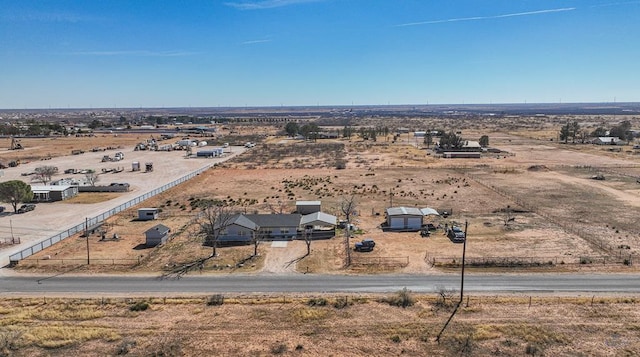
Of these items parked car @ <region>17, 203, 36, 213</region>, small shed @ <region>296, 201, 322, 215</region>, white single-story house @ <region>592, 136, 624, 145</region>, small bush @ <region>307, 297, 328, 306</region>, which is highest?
white single-story house @ <region>592, 136, 624, 145</region>

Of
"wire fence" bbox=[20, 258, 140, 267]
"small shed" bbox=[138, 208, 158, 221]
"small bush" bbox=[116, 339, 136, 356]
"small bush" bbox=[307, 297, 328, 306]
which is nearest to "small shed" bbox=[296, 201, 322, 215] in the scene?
"small shed" bbox=[138, 208, 158, 221]

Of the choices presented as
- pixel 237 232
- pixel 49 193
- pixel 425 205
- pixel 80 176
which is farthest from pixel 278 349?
pixel 80 176

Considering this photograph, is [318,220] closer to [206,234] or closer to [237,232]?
[237,232]

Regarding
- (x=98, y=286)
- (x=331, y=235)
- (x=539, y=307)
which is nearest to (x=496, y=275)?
(x=539, y=307)

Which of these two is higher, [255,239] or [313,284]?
[255,239]

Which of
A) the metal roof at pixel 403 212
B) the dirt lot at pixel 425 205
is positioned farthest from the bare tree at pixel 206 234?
the metal roof at pixel 403 212

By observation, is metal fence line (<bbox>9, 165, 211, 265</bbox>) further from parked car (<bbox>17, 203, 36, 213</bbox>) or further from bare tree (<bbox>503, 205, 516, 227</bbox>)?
bare tree (<bbox>503, 205, 516, 227</bbox>)

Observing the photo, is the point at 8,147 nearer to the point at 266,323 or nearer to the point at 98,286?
the point at 98,286
